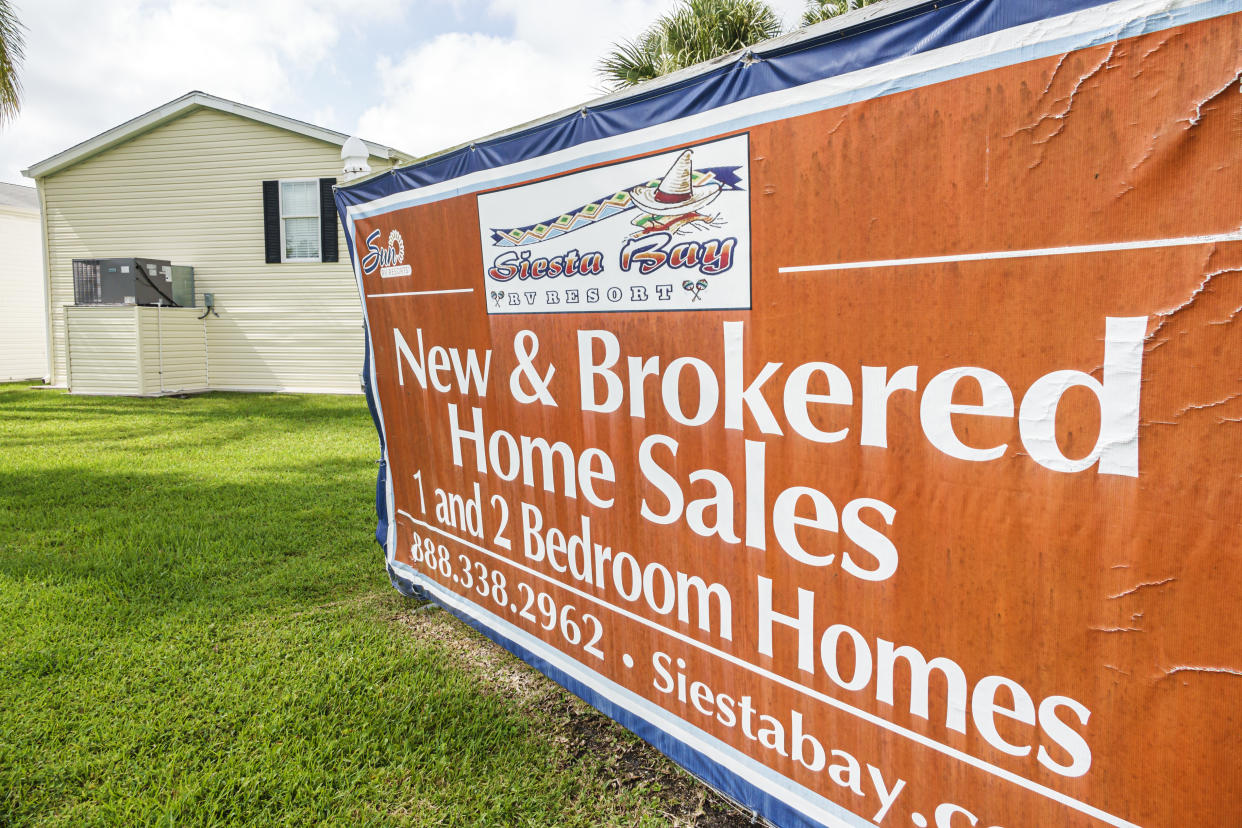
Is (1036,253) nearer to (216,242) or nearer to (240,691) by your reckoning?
(240,691)

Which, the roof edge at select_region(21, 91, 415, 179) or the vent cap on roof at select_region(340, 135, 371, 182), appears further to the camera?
the roof edge at select_region(21, 91, 415, 179)

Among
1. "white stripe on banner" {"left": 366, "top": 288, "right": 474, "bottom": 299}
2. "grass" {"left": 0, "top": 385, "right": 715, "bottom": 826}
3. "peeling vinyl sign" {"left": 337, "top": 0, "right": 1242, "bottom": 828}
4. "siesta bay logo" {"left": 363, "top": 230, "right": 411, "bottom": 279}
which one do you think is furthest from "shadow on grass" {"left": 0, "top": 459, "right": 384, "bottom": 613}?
"peeling vinyl sign" {"left": 337, "top": 0, "right": 1242, "bottom": 828}

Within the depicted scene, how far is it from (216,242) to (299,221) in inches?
62.5

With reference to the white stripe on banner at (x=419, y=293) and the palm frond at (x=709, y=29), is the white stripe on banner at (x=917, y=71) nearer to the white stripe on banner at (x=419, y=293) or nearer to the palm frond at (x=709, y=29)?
the white stripe on banner at (x=419, y=293)

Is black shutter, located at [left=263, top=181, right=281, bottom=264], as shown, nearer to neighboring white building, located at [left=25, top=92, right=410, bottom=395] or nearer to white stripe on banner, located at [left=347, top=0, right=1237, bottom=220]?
neighboring white building, located at [left=25, top=92, right=410, bottom=395]

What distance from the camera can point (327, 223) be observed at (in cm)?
1135

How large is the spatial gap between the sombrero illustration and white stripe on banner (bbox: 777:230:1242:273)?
0.34 m

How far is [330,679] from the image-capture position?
2.79m

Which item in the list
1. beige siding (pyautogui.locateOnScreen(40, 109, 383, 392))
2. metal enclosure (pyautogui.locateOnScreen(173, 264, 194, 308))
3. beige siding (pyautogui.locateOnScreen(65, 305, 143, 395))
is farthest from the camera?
metal enclosure (pyautogui.locateOnScreen(173, 264, 194, 308))

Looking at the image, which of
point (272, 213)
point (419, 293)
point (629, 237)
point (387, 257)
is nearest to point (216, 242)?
point (272, 213)

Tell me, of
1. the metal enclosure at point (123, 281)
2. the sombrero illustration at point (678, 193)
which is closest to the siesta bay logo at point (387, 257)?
the sombrero illustration at point (678, 193)

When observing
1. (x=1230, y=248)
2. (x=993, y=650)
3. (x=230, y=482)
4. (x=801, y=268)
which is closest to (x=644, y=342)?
(x=801, y=268)

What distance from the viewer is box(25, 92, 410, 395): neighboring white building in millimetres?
11383

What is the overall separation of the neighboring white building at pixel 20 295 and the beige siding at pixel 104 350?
541 cm
